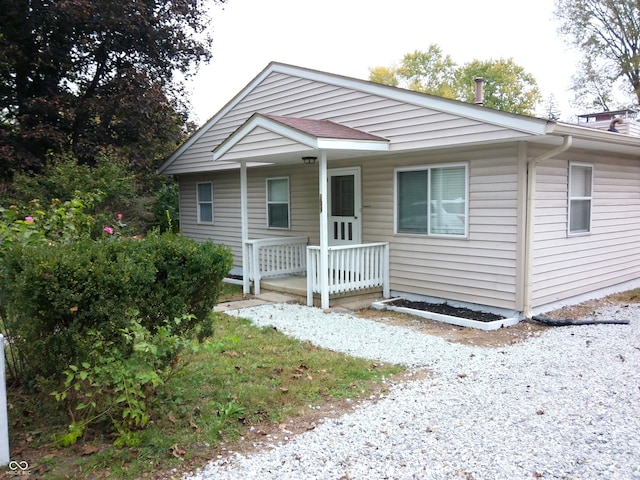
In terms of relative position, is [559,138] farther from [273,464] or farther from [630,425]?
[273,464]

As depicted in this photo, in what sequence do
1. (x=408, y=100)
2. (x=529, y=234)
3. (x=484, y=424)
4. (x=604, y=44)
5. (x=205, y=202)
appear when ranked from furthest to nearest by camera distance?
(x=604, y=44), (x=205, y=202), (x=408, y=100), (x=529, y=234), (x=484, y=424)

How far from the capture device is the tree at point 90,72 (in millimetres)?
11438

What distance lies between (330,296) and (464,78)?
42266 mm

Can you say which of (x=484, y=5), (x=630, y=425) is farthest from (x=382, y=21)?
(x=630, y=425)

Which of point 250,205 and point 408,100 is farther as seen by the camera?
point 250,205

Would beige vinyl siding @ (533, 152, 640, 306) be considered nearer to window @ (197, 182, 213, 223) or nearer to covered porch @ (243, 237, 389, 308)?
covered porch @ (243, 237, 389, 308)

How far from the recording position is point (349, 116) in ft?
28.9

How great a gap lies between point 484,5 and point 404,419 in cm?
3553

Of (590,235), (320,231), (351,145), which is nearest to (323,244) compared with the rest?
(320,231)

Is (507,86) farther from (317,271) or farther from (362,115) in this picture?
(317,271)

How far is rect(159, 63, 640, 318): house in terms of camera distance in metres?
6.96

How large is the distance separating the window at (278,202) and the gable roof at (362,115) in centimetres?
149

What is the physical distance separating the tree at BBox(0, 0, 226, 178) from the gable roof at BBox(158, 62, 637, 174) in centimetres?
235

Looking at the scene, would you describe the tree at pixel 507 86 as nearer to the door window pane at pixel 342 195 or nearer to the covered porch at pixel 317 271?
the door window pane at pixel 342 195
